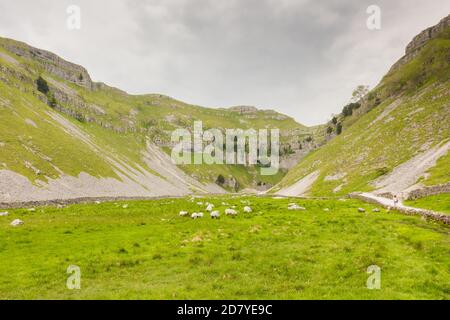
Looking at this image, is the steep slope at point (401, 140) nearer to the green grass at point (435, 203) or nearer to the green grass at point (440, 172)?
the green grass at point (440, 172)

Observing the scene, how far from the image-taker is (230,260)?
76.0ft

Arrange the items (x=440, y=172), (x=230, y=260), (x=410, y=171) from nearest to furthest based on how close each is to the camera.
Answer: (x=230, y=260) → (x=440, y=172) → (x=410, y=171)

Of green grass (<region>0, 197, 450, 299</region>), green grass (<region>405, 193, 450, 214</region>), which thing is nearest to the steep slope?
green grass (<region>405, 193, 450, 214</region>)

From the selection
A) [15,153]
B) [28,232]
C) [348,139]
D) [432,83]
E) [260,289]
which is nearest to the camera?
[260,289]

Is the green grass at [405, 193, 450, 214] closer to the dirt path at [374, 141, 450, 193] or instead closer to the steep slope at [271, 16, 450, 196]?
the steep slope at [271, 16, 450, 196]

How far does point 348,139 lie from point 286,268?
15069 centimetres

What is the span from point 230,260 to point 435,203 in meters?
37.4

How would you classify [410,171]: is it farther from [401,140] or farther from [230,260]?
[230,260]

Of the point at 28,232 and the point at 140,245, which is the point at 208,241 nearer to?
the point at 140,245

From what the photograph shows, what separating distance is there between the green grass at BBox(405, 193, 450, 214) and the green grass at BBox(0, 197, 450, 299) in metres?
6.22

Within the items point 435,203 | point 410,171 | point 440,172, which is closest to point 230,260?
point 435,203
